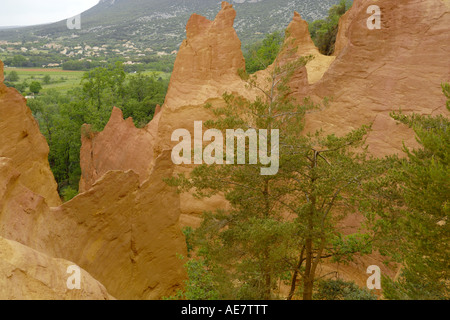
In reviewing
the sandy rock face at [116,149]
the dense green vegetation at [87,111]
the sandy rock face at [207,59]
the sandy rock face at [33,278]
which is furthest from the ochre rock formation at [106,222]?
the dense green vegetation at [87,111]

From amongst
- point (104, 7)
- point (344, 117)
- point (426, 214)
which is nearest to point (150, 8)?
point (104, 7)

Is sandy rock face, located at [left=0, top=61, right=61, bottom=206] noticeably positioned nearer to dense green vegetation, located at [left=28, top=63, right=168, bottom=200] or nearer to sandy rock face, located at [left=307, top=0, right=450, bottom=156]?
dense green vegetation, located at [left=28, top=63, right=168, bottom=200]

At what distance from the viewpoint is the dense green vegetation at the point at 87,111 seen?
29.9 metres

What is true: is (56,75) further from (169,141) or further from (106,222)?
(106,222)

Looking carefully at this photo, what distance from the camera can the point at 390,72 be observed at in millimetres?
15195

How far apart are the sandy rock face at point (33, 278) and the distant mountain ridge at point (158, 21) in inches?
2676

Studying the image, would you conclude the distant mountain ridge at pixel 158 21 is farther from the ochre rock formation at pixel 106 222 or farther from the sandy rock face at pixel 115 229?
the sandy rock face at pixel 115 229

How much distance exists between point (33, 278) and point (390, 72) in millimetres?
15608

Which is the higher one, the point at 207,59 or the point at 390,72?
the point at 207,59

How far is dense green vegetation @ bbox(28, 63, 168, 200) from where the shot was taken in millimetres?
29938

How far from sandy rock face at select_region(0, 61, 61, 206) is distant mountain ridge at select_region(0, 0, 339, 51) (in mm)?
59490

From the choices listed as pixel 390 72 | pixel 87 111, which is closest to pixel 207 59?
pixel 390 72
